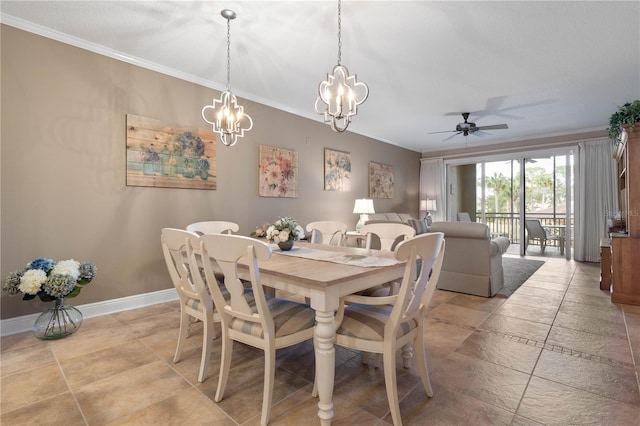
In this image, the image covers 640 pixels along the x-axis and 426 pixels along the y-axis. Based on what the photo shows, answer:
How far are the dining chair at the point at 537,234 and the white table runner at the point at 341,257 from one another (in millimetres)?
6286

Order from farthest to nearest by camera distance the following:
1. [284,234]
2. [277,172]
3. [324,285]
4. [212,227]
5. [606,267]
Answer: [277,172] → [606,267] → [212,227] → [284,234] → [324,285]

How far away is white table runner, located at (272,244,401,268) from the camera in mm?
1749

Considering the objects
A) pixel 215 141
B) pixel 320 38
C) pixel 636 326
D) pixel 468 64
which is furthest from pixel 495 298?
pixel 215 141

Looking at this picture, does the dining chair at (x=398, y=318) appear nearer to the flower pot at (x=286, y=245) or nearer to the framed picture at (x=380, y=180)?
the flower pot at (x=286, y=245)

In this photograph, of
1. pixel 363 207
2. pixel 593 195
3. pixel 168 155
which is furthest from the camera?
pixel 593 195

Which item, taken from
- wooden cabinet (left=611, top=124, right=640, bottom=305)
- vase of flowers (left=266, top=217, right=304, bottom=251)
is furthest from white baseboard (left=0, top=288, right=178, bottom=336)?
wooden cabinet (left=611, top=124, right=640, bottom=305)

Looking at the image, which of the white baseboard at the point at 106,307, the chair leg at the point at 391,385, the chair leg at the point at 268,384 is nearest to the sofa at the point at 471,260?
the chair leg at the point at 391,385

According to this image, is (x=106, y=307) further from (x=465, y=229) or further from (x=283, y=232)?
(x=465, y=229)

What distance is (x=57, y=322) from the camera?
2533 millimetres

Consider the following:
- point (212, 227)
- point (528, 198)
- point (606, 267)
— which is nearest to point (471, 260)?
point (606, 267)

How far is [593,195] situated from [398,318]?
660 cm

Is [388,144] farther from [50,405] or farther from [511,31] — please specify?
[50,405]

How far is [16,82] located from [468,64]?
13.9ft

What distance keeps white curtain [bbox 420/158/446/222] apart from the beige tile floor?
16.5ft
